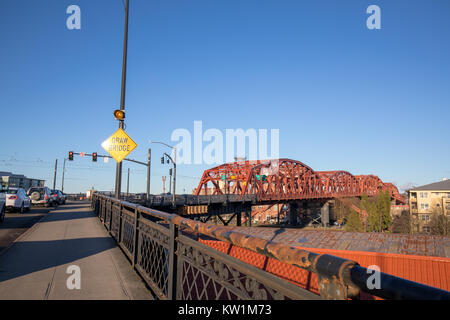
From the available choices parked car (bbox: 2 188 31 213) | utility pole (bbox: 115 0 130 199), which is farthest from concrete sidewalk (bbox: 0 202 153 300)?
parked car (bbox: 2 188 31 213)

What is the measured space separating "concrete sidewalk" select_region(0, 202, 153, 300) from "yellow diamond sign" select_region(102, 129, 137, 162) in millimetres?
2687

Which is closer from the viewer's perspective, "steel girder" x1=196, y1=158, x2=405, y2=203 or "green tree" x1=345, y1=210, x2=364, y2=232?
"green tree" x1=345, y1=210, x2=364, y2=232

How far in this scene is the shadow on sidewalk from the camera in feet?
17.4

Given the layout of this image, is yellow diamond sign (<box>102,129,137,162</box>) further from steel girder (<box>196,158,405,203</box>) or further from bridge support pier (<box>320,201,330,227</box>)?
bridge support pier (<box>320,201,330,227</box>)

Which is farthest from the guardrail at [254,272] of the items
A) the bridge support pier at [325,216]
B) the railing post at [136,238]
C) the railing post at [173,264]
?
the bridge support pier at [325,216]

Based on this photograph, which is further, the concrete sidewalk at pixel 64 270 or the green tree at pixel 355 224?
the green tree at pixel 355 224

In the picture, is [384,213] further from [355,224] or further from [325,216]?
[325,216]

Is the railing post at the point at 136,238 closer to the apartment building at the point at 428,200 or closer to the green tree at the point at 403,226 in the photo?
the green tree at the point at 403,226

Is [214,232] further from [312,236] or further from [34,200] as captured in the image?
[34,200]

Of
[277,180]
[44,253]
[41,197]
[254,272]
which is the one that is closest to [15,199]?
[41,197]

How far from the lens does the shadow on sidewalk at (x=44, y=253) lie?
209 inches

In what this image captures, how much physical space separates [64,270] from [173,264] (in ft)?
10.6

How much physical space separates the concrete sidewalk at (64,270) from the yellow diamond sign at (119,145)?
8.82 ft

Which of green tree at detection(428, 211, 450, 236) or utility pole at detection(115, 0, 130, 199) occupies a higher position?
utility pole at detection(115, 0, 130, 199)
